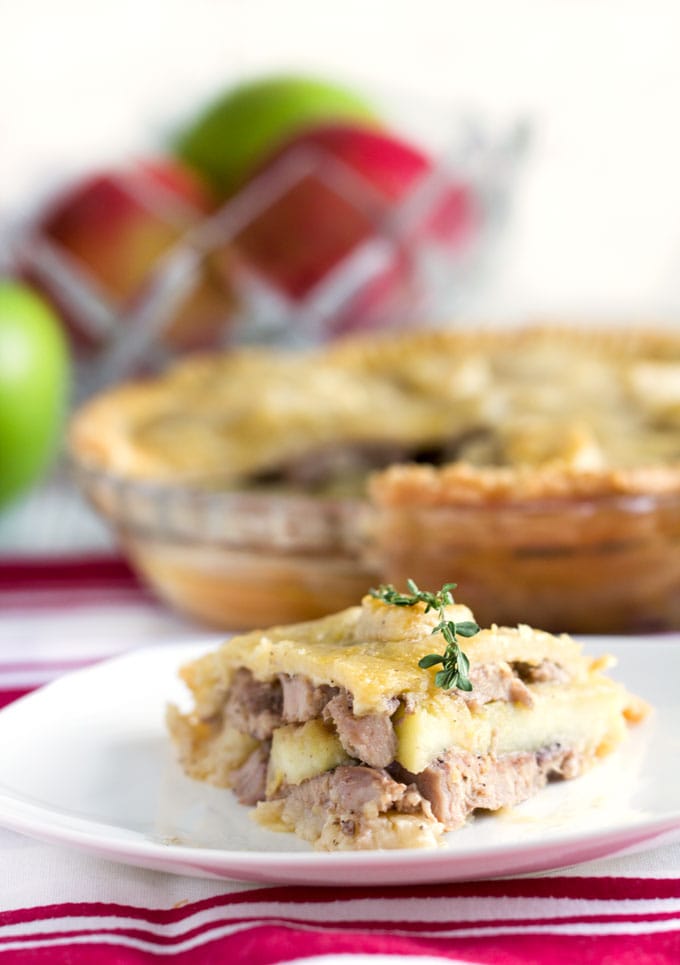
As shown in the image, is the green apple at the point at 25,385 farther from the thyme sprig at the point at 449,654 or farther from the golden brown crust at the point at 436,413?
the thyme sprig at the point at 449,654

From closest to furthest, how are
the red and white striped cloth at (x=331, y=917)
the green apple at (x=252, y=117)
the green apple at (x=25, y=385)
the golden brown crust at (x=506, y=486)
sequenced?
the red and white striped cloth at (x=331, y=917), the golden brown crust at (x=506, y=486), the green apple at (x=25, y=385), the green apple at (x=252, y=117)

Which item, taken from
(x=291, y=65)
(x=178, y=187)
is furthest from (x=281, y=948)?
(x=291, y=65)

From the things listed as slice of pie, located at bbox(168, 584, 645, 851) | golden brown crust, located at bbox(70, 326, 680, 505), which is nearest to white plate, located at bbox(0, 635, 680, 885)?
Result: slice of pie, located at bbox(168, 584, 645, 851)

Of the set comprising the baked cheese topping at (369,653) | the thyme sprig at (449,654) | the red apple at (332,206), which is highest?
the thyme sprig at (449,654)

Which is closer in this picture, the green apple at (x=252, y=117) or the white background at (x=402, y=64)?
the green apple at (x=252, y=117)

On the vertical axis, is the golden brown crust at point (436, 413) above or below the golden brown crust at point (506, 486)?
below

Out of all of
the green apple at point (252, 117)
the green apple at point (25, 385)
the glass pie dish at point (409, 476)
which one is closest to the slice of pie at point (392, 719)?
the glass pie dish at point (409, 476)

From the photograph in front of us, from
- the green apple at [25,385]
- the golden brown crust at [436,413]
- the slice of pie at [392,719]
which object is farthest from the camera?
the green apple at [25,385]

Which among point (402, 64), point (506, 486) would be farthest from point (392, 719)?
point (402, 64)

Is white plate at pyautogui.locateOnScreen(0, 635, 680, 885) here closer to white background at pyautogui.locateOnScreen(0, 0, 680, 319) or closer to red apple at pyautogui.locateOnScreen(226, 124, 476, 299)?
red apple at pyautogui.locateOnScreen(226, 124, 476, 299)
